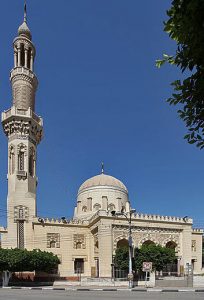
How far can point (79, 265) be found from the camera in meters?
40.3

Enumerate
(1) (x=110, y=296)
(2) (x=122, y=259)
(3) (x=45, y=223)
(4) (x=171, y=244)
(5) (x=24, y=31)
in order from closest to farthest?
(1) (x=110, y=296)
(2) (x=122, y=259)
(3) (x=45, y=223)
(4) (x=171, y=244)
(5) (x=24, y=31)

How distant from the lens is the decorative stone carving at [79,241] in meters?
40.2

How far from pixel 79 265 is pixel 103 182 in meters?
10.8

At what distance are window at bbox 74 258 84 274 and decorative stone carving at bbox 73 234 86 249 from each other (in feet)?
4.22

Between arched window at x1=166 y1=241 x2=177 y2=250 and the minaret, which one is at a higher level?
the minaret

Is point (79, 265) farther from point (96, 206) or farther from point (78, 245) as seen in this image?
point (96, 206)

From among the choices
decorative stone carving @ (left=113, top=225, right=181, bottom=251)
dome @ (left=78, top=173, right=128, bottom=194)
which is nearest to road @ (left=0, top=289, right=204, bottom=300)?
decorative stone carving @ (left=113, top=225, right=181, bottom=251)

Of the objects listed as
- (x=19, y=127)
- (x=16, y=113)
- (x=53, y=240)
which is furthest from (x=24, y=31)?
(x=53, y=240)

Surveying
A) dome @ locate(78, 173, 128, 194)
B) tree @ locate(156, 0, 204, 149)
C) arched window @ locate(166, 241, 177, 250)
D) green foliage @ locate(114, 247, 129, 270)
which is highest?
dome @ locate(78, 173, 128, 194)

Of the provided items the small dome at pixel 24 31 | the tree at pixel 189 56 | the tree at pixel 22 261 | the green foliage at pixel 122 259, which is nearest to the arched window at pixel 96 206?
the green foliage at pixel 122 259

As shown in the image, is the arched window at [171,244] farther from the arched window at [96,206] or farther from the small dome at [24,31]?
the small dome at [24,31]

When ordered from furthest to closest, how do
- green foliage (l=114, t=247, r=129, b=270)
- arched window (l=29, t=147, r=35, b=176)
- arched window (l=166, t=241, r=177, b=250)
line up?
arched window (l=166, t=241, r=177, b=250) → arched window (l=29, t=147, r=35, b=176) → green foliage (l=114, t=247, r=129, b=270)

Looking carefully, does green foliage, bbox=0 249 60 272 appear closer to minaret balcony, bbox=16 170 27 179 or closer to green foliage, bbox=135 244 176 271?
minaret balcony, bbox=16 170 27 179

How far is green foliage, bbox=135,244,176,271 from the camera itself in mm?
34781
